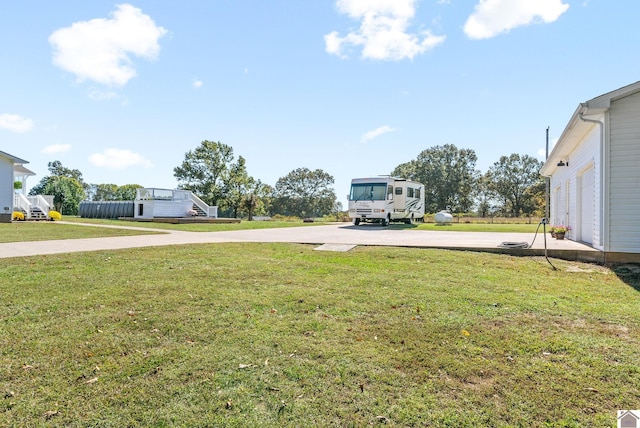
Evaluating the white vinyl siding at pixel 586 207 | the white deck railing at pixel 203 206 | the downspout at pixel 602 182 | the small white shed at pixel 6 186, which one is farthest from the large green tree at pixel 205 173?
the downspout at pixel 602 182

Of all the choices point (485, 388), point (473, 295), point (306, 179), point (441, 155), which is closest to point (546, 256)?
point (473, 295)

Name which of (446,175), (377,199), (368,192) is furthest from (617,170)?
(446,175)

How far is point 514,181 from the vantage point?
5072 centimetres

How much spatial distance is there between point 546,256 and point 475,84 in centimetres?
1017

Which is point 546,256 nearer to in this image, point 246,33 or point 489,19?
point 489,19

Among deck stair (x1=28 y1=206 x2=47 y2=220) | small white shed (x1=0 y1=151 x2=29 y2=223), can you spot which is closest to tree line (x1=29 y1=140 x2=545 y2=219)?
deck stair (x1=28 y1=206 x2=47 y2=220)

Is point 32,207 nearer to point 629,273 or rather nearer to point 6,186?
point 6,186

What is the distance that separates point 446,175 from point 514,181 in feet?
31.9

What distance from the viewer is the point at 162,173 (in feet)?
138

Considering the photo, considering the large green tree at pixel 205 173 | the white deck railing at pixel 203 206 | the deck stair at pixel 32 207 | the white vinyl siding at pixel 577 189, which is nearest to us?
the white vinyl siding at pixel 577 189

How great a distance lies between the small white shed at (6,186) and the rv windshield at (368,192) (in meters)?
18.7

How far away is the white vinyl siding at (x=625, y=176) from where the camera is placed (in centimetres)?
683

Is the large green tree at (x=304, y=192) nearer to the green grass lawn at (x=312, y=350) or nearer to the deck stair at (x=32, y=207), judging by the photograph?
the deck stair at (x=32, y=207)

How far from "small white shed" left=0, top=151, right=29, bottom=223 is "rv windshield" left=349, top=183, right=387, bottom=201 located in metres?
18.7
